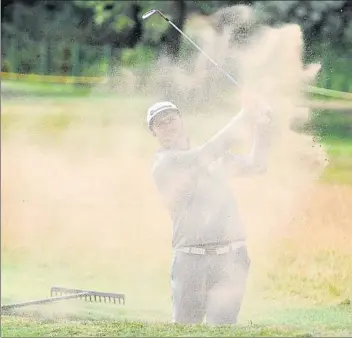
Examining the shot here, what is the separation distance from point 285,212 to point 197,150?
4.41 feet

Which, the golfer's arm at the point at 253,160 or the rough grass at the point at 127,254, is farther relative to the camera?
the rough grass at the point at 127,254

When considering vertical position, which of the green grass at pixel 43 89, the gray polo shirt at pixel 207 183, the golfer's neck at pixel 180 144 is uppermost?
the golfer's neck at pixel 180 144

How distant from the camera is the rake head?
6309mm

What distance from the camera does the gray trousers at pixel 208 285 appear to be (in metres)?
5.20

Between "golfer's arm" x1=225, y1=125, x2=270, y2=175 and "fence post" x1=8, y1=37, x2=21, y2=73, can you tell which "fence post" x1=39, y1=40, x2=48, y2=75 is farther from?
"golfer's arm" x1=225, y1=125, x2=270, y2=175

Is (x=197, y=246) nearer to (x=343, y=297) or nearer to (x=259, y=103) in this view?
(x=259, y=103)

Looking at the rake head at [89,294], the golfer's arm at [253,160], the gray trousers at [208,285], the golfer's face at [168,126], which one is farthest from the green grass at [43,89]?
the gray trousers at [208,285]

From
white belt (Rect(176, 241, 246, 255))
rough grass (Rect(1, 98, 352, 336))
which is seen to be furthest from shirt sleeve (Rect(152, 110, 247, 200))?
rough grass (Rect(1, 98, 352, 336))

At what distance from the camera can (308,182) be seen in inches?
249

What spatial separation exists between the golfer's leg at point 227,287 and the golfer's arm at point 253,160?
38 centimetres

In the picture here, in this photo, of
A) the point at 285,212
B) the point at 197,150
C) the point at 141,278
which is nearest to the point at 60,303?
the point at 141,278

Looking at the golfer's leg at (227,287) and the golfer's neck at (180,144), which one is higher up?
the golfer's neck at (180,144)

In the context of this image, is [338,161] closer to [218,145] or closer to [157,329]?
[218,145]

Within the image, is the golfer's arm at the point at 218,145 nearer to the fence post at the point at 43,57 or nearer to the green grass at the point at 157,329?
the green grass at the point at 157,329
